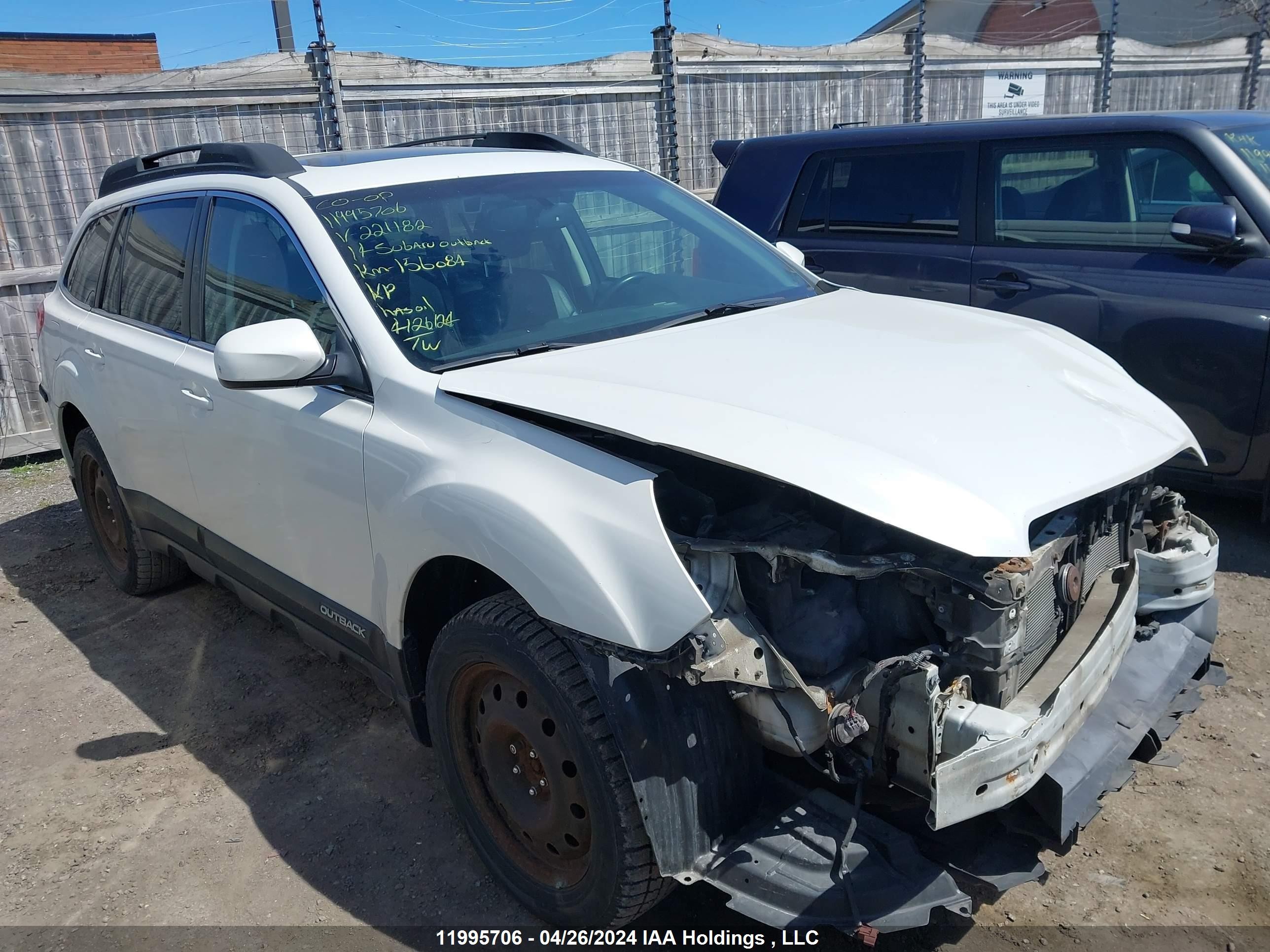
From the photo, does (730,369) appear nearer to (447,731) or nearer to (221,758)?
(447,731)

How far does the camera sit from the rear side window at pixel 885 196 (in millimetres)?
5359

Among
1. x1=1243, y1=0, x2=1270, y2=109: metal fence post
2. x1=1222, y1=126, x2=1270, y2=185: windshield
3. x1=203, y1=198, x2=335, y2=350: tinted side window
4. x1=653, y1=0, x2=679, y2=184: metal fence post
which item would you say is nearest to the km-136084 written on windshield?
x1=203, y1=198, x2=335, y2=350: tinted side window

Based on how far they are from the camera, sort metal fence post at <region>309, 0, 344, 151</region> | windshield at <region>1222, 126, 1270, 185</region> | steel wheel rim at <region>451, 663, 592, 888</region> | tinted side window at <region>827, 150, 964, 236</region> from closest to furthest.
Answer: steel wheel rim at <region>451, 663, 592, 888</region>, windshield at <region>1222, 126, 1270, 185</region>, tinted side window at <region>827, 150, 964, 236</region>, metal fence post at <region>309, 0, 344, 151</region>

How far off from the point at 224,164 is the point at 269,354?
4.52ft

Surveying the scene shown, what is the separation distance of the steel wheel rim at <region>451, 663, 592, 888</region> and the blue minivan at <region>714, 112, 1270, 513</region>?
2864 mm

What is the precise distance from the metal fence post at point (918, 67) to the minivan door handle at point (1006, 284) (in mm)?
6723

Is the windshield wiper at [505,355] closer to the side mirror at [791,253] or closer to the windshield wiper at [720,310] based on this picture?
the windshield wiper at [720,310]

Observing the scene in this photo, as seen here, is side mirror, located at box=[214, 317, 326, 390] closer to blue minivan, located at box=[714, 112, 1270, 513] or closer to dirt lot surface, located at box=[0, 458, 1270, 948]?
dirt lot surface, located at box=[0, 458, 1270, 948]

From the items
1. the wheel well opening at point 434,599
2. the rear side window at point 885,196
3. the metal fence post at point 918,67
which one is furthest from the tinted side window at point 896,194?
the metal fence post at point 918,67

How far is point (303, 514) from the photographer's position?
309cm

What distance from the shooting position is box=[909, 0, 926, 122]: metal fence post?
1101 centimetres

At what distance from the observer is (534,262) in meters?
3.22

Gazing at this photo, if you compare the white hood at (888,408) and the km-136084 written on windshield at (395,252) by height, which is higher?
the km-136084 written on windshield at (395,252)

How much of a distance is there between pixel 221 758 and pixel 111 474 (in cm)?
164
